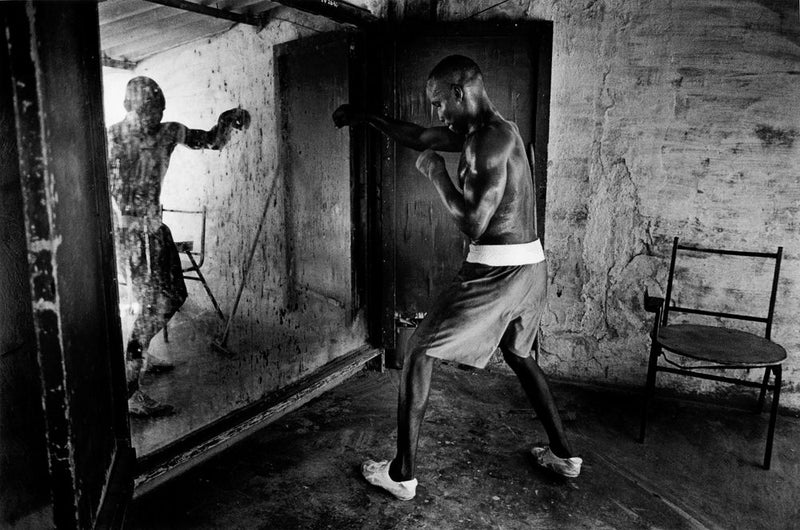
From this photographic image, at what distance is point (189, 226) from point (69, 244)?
179cm

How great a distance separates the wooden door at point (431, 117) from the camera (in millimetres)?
3426

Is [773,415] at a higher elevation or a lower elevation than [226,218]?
lower

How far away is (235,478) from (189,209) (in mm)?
1481

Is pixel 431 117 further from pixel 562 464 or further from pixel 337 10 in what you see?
pixel 562 464

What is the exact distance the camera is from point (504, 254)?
240cm

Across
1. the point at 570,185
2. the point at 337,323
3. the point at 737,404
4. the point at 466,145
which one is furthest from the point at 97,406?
the point at 737,404

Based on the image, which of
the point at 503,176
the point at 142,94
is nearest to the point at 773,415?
the point at 503,176

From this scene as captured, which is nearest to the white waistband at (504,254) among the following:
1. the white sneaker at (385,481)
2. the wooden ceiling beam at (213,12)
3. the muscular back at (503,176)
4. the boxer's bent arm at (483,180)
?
the muscular back at (503,176)

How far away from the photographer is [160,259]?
3002mm

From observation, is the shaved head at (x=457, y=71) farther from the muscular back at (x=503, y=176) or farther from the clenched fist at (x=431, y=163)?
the clenched fist at (x=431, y=163)

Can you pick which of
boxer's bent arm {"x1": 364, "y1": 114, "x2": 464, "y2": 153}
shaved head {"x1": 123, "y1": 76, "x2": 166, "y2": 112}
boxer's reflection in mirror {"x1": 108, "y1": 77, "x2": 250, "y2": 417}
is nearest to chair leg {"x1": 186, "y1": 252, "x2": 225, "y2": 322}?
boxer's reflection in mirror {"x1": 108, "y1": 77, "x2": 250, "y2": 417}

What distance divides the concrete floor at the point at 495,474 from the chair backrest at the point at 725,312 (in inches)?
22.4

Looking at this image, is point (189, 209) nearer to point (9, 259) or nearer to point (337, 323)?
point (337, 323)

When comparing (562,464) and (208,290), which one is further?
(208,290)
